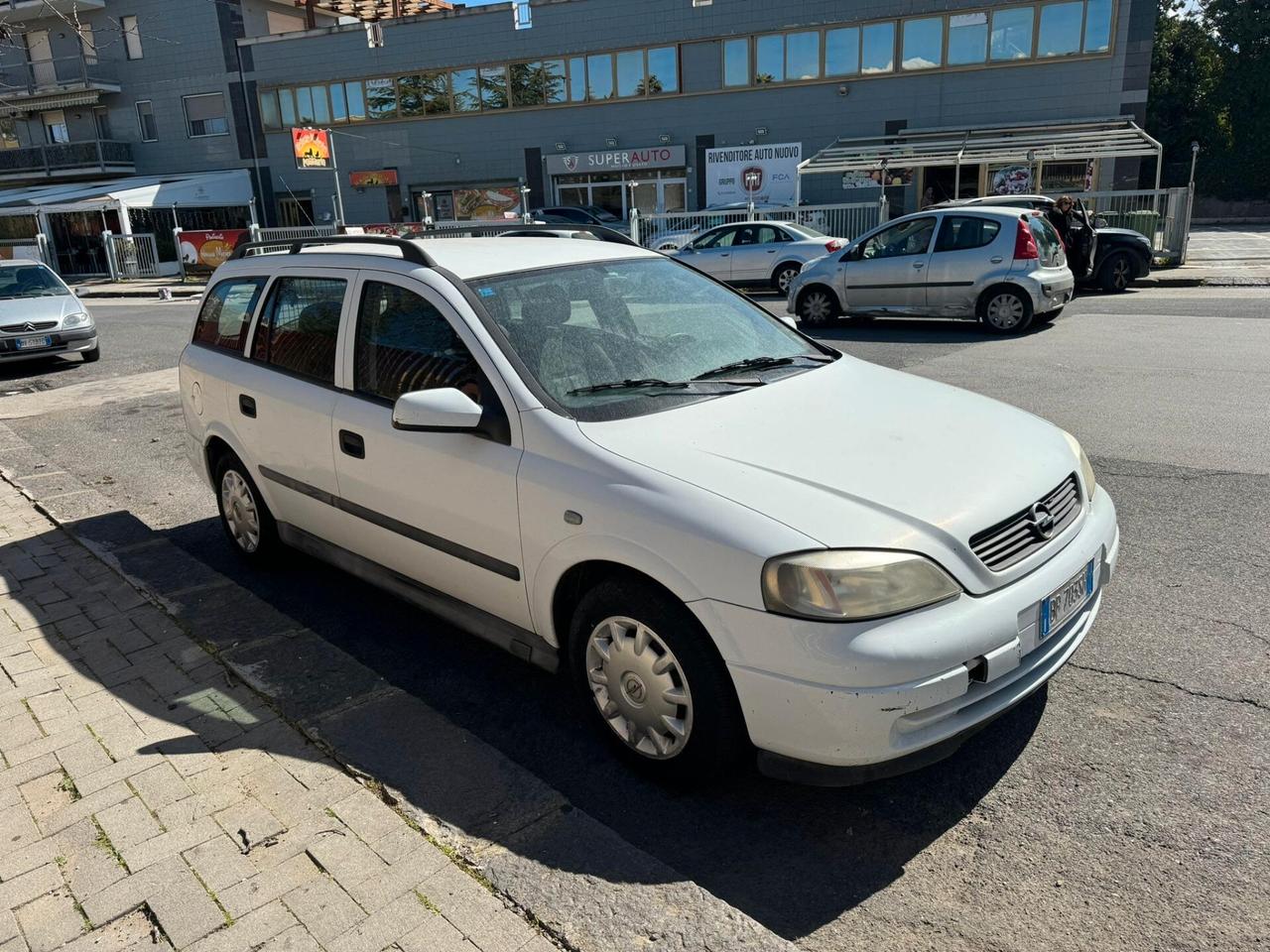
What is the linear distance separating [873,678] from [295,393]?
3.04m

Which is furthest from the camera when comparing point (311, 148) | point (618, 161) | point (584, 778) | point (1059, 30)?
point (618, 161)

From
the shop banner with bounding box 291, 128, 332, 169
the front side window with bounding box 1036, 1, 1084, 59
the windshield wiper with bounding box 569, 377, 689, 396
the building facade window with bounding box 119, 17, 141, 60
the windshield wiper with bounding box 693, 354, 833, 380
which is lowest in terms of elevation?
the windshield wiper with bounding box 693, 354, 833, 380

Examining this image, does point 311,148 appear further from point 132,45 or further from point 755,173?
point 132,45

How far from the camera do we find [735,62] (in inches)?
1195

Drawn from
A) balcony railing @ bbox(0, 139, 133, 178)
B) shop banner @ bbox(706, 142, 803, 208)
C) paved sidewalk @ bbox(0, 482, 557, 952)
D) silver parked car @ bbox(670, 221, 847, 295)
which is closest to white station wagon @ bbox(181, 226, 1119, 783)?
paved sidewalk @ bbox(0, 482, 557, 952)

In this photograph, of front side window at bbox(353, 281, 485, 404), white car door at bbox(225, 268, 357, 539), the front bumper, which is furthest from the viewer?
white car door at bbox(225, 268, 357, 539)

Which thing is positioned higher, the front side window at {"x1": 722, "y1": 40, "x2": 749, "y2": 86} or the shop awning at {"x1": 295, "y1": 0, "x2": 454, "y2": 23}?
the shop awning at {"x1": 295, "y1": 0, "x2": 454, "y2": 23}

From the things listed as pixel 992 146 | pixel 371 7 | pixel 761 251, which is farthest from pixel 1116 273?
pixel 371 7

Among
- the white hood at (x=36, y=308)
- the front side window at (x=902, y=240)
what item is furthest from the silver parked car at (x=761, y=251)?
the white hood at (x=36, y=308)

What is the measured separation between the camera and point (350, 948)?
93.0 inches

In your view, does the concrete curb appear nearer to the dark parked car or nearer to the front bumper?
the front bumper

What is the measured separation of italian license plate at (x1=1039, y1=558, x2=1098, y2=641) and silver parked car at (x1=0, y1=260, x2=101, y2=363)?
524 inches

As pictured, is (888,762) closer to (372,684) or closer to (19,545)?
(372,684)

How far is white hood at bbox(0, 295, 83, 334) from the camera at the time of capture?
12.4 metres
